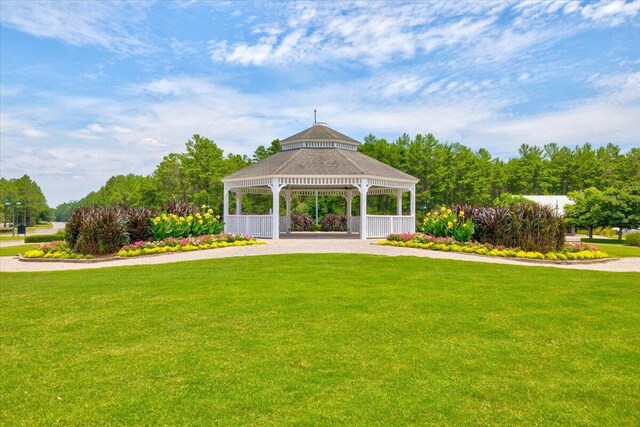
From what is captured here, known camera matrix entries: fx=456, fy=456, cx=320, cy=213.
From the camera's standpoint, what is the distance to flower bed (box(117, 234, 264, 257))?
1532 cm

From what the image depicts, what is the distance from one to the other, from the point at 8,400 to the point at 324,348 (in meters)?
2.97

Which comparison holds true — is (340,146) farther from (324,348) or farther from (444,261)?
(324,348)

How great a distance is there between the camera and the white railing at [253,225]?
73.9ft

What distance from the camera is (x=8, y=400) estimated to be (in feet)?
12.9

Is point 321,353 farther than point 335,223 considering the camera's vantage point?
No

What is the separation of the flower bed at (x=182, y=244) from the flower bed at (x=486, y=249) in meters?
5.94

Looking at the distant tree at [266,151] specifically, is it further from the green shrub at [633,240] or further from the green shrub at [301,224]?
the green shrub at [633,240]

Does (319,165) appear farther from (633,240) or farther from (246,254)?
(633,240)

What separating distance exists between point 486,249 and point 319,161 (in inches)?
437

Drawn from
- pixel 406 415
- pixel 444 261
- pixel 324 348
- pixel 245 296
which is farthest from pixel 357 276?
pixel 406 415

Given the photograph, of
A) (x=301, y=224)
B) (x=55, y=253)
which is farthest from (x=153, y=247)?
(x=301, y=224)

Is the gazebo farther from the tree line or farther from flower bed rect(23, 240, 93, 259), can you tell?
the tree line

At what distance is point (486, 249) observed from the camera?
604 inches

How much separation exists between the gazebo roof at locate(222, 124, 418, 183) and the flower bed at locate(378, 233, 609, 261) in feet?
16.5
